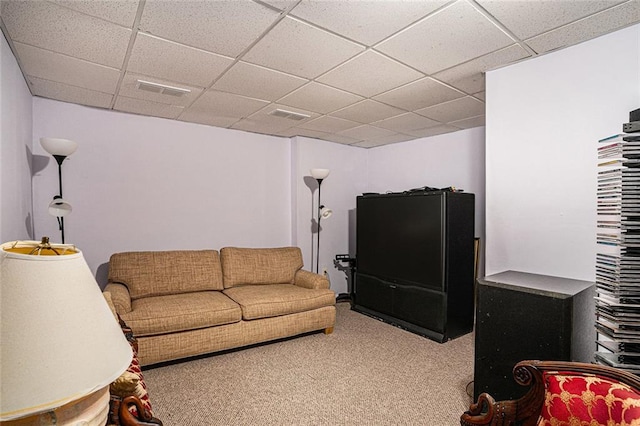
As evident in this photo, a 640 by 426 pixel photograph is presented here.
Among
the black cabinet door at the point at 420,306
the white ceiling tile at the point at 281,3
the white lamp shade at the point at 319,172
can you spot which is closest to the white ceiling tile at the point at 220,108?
the white lamp shade at the point at 319,172

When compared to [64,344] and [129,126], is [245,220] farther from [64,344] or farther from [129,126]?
[64,344]

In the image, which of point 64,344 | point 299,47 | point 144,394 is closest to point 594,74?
point 299,47

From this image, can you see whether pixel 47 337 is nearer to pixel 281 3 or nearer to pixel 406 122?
pixel 281 3

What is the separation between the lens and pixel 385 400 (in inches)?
93.8

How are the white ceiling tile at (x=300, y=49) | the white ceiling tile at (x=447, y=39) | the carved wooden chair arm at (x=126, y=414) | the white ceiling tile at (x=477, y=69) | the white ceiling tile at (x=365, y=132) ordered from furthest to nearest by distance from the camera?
the white ceiling tile at (x=365, y=132), the white ceiling tile at (x=477, y=69), the white ceiling tile at (x=300, y=49), the white ceiling tile at (x=447, y=39), the carved wooden chair arm at (x=126, y=414)

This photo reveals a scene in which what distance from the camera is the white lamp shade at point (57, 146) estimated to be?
2701 mm

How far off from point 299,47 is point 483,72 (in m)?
1.49

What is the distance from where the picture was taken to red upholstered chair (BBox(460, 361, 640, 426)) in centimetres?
113

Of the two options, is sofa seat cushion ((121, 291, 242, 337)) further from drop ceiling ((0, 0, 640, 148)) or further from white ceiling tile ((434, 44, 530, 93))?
white ceiling tile ((434, 44, 530, 93))

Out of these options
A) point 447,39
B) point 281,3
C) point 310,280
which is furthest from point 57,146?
point 447,39

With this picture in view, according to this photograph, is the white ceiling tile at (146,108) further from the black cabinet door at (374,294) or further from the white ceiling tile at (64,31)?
the black cabinet door at (374,294)

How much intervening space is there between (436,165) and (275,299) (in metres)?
2.90

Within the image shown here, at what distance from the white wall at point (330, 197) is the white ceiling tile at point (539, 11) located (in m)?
3.25

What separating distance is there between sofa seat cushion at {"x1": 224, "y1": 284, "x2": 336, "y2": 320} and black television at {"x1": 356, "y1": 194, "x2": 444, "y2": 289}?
2.74 ft
